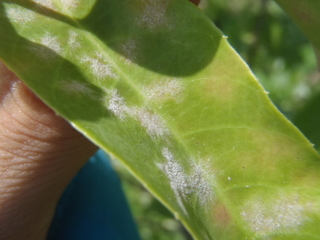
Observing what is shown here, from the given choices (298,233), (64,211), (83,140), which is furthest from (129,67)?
(64,211)

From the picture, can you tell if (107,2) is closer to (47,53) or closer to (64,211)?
(47,53)

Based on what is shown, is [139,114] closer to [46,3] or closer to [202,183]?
[202,183]

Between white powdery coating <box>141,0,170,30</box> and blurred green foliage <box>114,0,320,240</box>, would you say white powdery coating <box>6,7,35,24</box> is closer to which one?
white powdery coating <box>141,0,170,30</box>

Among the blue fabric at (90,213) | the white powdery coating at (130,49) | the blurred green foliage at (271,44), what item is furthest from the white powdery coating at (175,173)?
the blurred green foliage at (271,44)

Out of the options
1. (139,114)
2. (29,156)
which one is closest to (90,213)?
(29,156)

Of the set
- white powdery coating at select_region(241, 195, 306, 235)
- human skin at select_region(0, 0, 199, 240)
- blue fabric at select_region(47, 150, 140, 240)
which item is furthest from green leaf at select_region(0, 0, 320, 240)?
blue fabric at select_region(47, 150, 140, 240)

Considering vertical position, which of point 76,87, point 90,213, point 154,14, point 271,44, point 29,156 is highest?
point 154,14

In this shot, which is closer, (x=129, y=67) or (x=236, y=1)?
(x=129, y=67)

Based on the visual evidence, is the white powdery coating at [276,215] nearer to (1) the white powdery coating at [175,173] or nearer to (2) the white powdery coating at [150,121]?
(1) the white powdery coating at [175,173]
